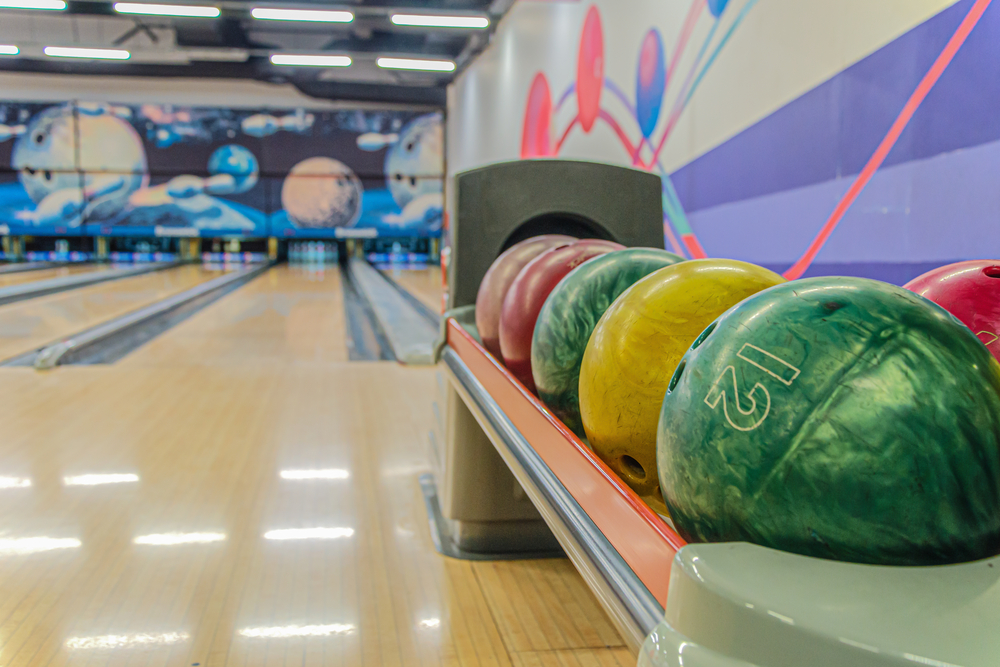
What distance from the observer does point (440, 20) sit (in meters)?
6.73

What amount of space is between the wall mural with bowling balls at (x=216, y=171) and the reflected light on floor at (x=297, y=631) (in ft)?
31.3

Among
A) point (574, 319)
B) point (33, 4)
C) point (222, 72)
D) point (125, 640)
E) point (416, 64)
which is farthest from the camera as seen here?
point (222, 72)

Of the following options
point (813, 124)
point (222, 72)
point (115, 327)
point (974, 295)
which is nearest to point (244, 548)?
point (974, 295)

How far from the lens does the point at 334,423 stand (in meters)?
2.83

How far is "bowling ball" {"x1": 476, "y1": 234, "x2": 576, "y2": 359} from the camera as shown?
1.59 meters

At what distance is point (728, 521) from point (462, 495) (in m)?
1.23

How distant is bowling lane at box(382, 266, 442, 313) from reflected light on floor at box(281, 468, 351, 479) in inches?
155

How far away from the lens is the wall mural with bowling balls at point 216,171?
9836mm

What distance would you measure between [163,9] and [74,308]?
2597 millimetres

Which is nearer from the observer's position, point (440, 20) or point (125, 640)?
point (125, 640)

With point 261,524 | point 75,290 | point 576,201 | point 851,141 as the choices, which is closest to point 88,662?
point 261,524

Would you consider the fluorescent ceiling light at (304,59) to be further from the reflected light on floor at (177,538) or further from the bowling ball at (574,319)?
the bowling ball at (574,319)

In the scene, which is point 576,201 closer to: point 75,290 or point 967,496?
point 967,496

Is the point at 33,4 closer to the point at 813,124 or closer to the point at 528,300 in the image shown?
the point at 813,124
